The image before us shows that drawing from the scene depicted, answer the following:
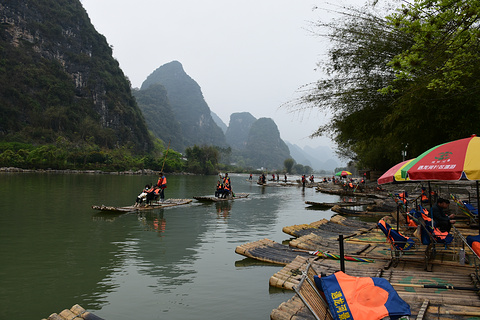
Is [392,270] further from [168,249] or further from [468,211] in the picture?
[168,249]

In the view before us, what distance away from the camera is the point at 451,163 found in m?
4.62

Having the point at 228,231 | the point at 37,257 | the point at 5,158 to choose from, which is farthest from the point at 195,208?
the point at 5,158

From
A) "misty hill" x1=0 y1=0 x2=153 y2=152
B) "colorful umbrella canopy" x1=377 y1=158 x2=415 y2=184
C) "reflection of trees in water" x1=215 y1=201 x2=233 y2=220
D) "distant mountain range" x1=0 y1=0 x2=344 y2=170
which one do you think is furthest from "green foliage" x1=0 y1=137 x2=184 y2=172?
"colorful umbrella canopy" x1=377 y1=158 x2=415 y2=184

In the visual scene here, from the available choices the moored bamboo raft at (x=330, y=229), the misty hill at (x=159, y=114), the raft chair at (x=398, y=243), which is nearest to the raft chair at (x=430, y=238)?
the raft chair at (x=398, y=243)

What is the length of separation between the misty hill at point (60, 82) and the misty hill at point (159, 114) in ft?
164

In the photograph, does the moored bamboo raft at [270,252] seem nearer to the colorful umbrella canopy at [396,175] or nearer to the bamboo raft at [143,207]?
the colorful umbrella canopy at [396,175]

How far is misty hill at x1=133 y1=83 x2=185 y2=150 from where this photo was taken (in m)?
170

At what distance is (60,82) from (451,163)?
107m

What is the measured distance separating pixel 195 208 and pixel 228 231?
6359 millimetres

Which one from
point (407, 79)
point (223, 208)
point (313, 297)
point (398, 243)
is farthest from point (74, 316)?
point (223, 208)

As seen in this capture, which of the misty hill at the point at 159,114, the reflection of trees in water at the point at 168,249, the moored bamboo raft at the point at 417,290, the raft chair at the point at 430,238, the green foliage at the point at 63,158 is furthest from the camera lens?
the misty hill at the point at 159,114

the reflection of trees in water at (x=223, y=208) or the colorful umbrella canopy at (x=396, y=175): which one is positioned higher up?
the colorful umbrella canopy at (x=396, y=175)

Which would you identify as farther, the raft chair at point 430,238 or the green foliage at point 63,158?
the green foliage at point 63,158

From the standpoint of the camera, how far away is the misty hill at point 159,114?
6678 inches
